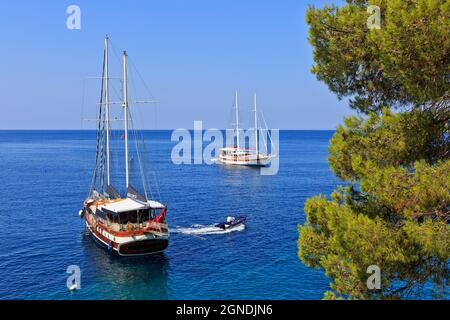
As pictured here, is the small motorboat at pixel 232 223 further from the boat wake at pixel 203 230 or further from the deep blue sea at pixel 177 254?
the deep blue sea at pixel 177 254

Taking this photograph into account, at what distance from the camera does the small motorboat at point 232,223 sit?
1784 inches

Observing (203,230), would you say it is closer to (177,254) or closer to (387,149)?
(177,254)

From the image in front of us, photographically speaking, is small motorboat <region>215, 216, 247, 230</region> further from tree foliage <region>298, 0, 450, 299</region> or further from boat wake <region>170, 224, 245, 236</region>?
tree foliage <region>298, 0, 450, 299</region>

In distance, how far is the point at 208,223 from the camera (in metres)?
47.7

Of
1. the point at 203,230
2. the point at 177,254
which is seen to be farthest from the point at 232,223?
the point at 177,254

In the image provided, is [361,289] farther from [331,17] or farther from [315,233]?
[331,17]

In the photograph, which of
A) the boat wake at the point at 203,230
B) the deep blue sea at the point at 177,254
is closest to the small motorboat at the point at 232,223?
the boat wake at the point at 203,230

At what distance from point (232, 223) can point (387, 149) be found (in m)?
35.7

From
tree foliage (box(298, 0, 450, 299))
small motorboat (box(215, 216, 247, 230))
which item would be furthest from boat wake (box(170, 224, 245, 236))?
tree foliage (box(298, 0, 450, 299))

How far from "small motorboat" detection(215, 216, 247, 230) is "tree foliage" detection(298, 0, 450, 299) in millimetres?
31356

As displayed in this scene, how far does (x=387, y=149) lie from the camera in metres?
11.8

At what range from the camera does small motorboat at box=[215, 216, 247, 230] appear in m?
45.3

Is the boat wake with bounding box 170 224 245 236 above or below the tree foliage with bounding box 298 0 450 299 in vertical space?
below

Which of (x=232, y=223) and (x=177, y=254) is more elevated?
(x=232, y=223)
